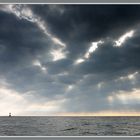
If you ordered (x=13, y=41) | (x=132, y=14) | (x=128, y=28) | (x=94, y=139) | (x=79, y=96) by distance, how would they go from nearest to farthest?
(x=94, y=139)
(x=128, y=28)
(x=132, y=14)
(x=13, y=41)
(x=79, y=96)

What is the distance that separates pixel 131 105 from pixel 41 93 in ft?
29.7

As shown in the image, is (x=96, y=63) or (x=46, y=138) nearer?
(x=46, y=138)

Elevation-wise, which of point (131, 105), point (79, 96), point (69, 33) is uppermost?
point (69, 33)

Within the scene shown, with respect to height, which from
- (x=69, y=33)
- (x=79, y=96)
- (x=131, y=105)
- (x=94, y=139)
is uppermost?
(x=69, y=33)

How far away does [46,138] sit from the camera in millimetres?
7148

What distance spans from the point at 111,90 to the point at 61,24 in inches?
297

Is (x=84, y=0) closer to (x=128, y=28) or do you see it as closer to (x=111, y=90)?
(x=128, y=28)

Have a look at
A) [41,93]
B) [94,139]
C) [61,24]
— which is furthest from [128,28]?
[41,93]

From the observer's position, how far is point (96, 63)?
62.8ft

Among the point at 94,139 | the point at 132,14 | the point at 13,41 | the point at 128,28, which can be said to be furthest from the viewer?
the point at 13,41

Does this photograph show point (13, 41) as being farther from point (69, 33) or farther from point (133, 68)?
point (133, 68)

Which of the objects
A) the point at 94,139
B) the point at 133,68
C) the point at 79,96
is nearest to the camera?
the point at 94,139

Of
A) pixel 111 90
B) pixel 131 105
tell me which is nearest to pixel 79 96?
pixel 111 90

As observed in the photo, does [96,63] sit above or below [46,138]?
above
